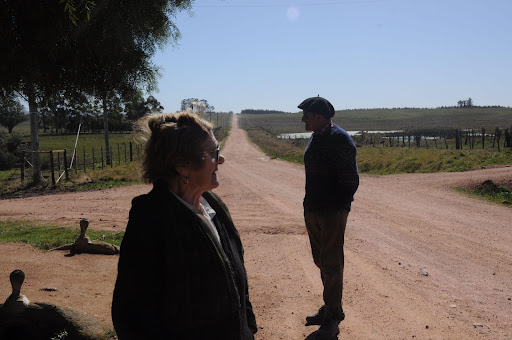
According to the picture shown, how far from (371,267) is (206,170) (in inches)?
215

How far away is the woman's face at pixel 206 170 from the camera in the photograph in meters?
2.24

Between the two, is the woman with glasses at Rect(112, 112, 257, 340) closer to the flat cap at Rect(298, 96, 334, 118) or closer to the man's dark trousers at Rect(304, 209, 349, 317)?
the man's dark trousers at Rect(304, 209, 349, 317)

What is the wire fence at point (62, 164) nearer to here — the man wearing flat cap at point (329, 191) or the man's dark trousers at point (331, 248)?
the man wearing flat cap at point (329, 191)

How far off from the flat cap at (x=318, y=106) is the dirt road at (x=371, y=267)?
2.12 m

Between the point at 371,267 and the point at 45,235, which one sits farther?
the point at 45,235

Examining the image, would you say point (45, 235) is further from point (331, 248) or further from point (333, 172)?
point (333, 172)

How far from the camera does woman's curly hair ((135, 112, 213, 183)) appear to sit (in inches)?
85.8

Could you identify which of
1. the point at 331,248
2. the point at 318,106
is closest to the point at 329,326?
the point at 331,248

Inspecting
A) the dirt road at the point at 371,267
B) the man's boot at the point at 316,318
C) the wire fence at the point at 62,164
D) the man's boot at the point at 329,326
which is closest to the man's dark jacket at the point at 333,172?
the man's boot at the point at 329,326

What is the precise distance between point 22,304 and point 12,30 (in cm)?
242

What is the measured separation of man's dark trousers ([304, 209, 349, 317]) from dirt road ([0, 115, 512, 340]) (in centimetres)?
39

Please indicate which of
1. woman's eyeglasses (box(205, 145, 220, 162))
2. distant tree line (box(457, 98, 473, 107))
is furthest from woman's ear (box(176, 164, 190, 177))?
distant tree line (box(457, 98, 473, 107))

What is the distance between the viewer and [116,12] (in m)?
4.72

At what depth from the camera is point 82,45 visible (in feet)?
15.9
